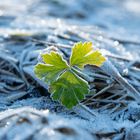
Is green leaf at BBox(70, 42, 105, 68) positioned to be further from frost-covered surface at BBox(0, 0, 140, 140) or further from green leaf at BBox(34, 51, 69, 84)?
frost-covered surface at BBox(0, 0, 140, 140)

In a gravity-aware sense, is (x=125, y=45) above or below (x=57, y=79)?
below

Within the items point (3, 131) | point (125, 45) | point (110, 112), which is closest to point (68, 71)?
point (110, 112)

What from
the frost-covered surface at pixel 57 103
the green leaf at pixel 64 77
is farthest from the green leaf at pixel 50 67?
the frost-covered surface at pixel 57 103

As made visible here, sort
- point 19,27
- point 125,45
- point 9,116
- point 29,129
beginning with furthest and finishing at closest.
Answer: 1. point 19,27
2. point 125,45
3. point 9,116
4. point 29,129

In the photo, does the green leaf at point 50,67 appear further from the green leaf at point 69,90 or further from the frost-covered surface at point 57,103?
the frost-covered surface at point 57,103

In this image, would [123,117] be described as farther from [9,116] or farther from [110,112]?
[9,116]

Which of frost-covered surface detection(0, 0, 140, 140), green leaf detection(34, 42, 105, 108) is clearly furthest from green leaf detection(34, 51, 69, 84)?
frost-covered surface detection(0, 0, 140, 140)

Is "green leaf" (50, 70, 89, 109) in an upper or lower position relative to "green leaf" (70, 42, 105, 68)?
lower

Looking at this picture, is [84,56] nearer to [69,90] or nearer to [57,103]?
[69,90]
